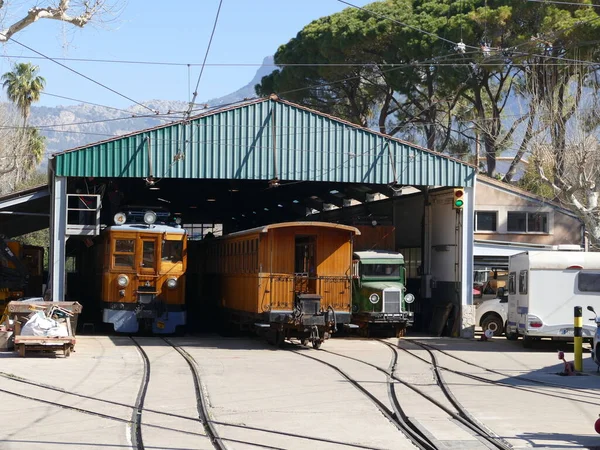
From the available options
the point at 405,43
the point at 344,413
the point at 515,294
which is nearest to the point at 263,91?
the point at 405,43

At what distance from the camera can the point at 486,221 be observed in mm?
38469

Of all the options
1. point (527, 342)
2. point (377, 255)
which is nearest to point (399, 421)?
point (527, 342)

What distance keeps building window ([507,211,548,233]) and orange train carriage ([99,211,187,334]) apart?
17128 millimetres

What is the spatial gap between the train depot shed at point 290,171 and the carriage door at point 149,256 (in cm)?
136

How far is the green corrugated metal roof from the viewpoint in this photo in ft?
83.8

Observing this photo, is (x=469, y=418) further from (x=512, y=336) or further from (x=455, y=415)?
(x=512, y=336)

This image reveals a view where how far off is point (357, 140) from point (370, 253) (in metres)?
3.30

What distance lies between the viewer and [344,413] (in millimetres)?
12156

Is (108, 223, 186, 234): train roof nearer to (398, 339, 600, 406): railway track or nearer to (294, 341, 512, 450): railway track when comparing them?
(398, 339, 600, 406): railway track

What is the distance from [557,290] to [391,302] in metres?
5.08

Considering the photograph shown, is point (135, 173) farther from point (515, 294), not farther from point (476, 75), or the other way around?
point (476, 75)

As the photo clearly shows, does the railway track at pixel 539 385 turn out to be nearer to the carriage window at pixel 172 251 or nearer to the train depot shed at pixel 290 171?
the train depot shed at pixel 290 171

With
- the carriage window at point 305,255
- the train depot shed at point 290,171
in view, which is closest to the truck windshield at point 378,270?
the train depot shed at point 290,171

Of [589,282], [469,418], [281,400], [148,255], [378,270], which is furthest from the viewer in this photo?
[378,270]
